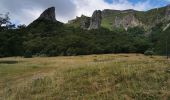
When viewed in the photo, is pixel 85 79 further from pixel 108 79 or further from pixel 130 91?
pixel 130 91

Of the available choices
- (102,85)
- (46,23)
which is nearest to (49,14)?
(46,23)

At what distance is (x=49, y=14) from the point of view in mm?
161875

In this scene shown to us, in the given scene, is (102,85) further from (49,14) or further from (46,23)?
(49,14)

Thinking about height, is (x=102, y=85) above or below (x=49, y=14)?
below

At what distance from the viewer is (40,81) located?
21.2 m

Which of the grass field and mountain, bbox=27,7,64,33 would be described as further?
mountain, bbox=27,7,64,33

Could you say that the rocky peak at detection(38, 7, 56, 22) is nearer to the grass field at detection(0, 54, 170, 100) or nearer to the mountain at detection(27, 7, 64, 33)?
the mountain at detection(27, 7, 64, 33)

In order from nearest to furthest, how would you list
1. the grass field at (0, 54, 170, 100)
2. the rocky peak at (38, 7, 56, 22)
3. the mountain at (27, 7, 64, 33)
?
the grass field at (0, 54, 170, 100) → the mountain at (27, 7, 64, 33) → the rocky peak at (38, 7, 56, 22)

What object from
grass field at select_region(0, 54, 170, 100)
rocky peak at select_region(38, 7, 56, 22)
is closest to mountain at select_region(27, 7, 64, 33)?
rocky peak at select_region(38, 7, 56, 22)

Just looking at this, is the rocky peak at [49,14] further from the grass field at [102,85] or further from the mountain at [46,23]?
the grass field at [102,85]

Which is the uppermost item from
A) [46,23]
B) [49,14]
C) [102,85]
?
[49,14]

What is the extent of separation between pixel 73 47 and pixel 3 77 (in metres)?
71.5

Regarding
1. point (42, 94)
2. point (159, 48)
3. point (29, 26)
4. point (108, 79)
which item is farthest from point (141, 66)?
point (29, 26)

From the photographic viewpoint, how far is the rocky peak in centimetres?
15693
